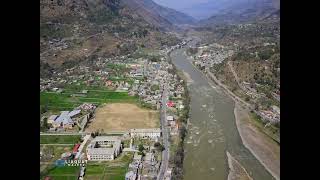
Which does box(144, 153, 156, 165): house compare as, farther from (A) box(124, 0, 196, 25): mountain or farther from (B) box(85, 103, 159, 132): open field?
(A) box(124, 0, 196, 25): mountain

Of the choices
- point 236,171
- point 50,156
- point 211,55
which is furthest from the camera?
point 211,55

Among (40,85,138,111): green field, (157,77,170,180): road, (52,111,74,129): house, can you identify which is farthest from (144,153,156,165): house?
(40,85,138,111): green field

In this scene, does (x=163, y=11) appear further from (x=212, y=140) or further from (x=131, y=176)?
(x=131, y=176)

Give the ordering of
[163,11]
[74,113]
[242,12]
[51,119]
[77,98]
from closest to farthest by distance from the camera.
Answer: [51,119] < [74,113] < [77,98] < [242,12] < [163,11]

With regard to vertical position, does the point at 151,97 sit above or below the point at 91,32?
below

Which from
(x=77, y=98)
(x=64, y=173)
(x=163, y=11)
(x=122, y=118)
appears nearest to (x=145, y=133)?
(x=122, y=118)

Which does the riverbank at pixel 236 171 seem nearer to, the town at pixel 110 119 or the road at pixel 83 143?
the town at pixel 110 119
